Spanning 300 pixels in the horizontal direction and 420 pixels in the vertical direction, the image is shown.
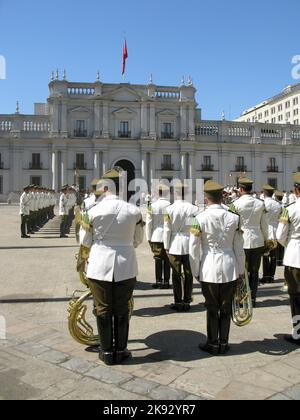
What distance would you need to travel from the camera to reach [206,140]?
52.2 meters

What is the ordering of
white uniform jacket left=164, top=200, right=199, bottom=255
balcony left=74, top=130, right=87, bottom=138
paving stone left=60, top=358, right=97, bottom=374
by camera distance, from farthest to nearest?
balcony left=74, top=130, right=87, bottom=138
white uniform jacket left=164, top=200, right=199, bottom=255
paving stone left=60, top=358, right=97, bottom=374

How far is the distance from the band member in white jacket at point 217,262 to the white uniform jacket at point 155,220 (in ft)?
11.0

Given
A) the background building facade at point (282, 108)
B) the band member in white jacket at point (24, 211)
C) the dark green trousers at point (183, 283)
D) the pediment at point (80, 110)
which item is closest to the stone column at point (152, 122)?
the pediment at point (80, 110)

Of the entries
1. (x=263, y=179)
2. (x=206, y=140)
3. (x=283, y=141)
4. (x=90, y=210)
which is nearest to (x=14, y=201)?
(x=206, y=140)

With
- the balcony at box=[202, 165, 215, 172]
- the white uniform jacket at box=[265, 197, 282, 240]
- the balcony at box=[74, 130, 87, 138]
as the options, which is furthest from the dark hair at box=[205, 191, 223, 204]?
the balcony at box=[202, 165, 215, 172]

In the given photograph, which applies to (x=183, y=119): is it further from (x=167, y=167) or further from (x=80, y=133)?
(x=80, y=133)

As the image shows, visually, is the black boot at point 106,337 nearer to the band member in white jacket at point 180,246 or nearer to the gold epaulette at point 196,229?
the gold epaulette at point 196,229

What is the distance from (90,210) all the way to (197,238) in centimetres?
128

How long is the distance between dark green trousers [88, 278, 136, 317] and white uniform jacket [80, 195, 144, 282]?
A: 76 mm

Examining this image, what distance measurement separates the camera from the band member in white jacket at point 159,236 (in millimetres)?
8109

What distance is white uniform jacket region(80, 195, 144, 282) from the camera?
14.8 feet

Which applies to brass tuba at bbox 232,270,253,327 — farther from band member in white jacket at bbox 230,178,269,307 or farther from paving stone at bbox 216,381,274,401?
band member in white jacket at bbox 230,178,269,307

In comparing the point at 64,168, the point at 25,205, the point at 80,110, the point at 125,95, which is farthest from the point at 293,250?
the point at 125,95
